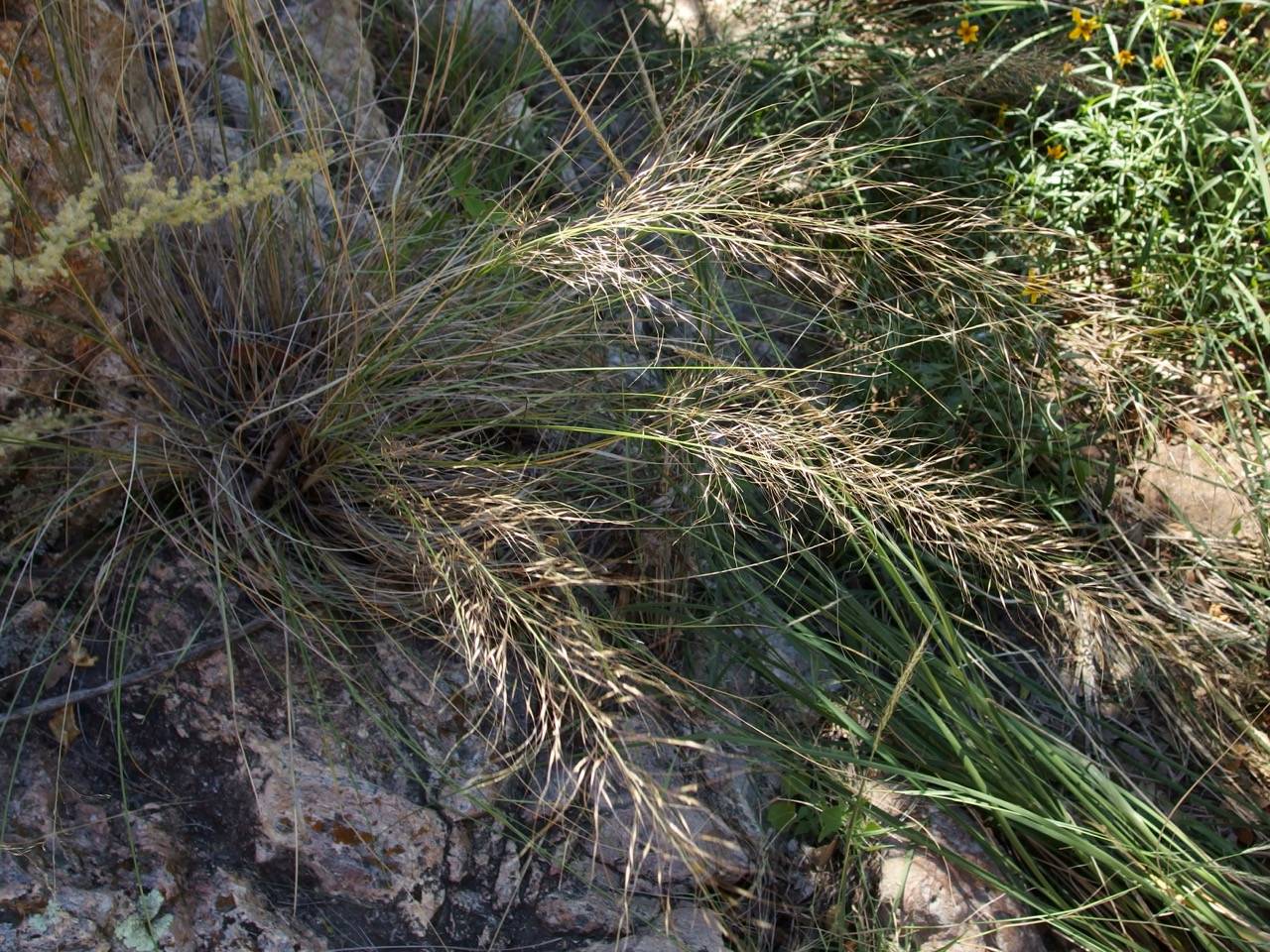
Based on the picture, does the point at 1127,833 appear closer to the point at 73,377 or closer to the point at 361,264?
the point at 361,264

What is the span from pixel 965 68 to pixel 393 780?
1.76 meters

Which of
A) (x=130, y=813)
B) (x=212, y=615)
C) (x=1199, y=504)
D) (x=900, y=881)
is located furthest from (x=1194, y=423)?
(x=130, y=813)

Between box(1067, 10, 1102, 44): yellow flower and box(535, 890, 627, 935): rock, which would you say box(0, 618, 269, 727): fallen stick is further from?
box(1067, 10, 1102, 44): yellow flower

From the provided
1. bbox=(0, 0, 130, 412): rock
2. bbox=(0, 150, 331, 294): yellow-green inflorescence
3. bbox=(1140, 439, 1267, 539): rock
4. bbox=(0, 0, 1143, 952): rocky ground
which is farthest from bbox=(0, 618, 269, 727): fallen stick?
bbox=(1140, 439, 1267, 539): rock

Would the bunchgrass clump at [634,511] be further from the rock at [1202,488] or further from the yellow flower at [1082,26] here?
the yellow flower at [1082,26]

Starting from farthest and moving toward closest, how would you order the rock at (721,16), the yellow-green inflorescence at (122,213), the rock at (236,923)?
1. the rock at (721,16)
2. the rock at (236,923)
3. the yellow-green inflorescence at (122,213)

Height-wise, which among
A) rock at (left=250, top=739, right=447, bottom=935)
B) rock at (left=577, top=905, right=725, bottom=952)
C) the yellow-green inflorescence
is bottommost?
rock at (left=577, top=905, right=725, bottom=952)

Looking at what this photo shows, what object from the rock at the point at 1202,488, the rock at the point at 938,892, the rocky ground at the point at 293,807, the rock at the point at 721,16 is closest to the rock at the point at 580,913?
the rocky ground at the point at 293,807

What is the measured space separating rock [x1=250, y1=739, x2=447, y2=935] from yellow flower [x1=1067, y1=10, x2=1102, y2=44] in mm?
2232

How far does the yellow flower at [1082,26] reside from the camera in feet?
8.05

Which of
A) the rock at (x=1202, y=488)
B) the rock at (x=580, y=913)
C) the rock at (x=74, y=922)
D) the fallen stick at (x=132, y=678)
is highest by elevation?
the fallen stick at (x=132, y=678)

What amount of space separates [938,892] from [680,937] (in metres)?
0.44

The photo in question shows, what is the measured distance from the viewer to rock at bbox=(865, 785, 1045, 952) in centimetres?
166

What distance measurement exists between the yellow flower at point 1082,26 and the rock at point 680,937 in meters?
2.11
